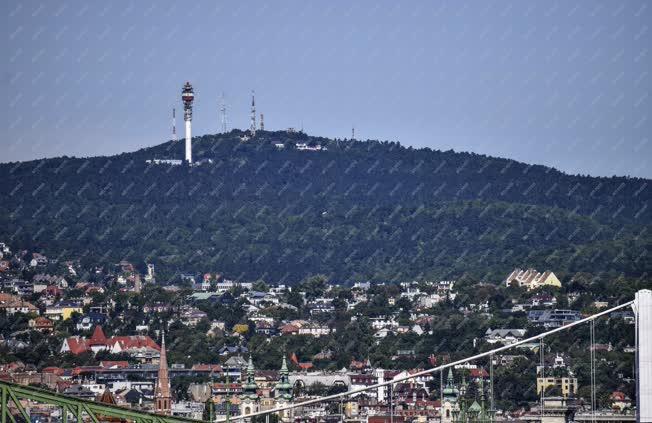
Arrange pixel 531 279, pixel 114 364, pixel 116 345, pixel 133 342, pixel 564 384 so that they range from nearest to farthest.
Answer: pixel 564 384, pixel 114 364, pixel 116 345, pixel 133 342, pixel 531 279

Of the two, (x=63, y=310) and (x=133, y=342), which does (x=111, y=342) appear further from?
(x=63, y=310)

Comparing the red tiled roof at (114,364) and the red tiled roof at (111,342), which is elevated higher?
the red tiled roof at (111,342)

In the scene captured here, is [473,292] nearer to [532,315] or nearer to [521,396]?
[532,315]

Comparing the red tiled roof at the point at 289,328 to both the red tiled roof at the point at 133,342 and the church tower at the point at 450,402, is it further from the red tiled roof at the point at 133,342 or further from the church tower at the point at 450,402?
the church tower at the point at 450,402

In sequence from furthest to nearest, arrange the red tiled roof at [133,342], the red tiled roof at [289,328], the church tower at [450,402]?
the red tiled roof at [289,328], the red tiled roof at [133,342], the church tower at [450,402]

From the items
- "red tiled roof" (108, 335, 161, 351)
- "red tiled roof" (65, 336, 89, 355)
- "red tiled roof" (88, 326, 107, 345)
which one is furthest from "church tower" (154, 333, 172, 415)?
"red tiled roof" (88, 326, 107, 345)

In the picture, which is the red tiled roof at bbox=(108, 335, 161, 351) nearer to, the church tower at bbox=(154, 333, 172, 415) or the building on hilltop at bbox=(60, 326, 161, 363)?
the building on hilltop at bbox=(60, 326, 161, 363)

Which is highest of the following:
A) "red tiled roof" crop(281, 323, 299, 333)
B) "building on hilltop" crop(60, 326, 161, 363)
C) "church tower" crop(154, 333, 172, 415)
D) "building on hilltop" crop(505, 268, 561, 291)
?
"building on hilltop" crop(505, 268, 561, 291)

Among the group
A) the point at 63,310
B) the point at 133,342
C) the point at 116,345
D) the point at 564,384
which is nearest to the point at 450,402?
the point at 564,384

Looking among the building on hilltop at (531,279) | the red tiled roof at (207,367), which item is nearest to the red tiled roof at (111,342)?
the red tiled roof at (207,367)
